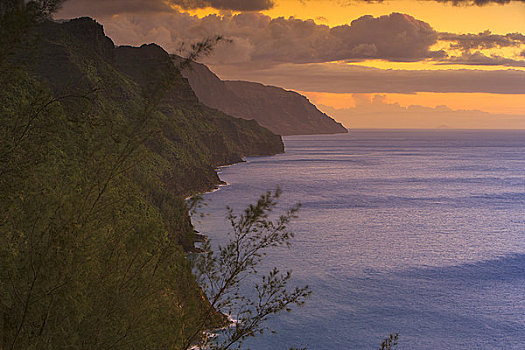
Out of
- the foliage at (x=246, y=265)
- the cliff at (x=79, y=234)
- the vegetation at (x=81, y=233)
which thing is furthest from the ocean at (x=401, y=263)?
the cliff at (x=79, y=234)

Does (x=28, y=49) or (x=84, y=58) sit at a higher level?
(x=84, y=58)

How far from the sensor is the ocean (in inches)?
1665

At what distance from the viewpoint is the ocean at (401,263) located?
139 ft

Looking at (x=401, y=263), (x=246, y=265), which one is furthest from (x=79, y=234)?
(x=401, y=263)

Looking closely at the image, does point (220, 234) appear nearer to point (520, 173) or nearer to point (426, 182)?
point (426, 182)

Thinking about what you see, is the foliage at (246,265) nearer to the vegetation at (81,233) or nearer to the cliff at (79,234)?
the vegetation at (81,233)

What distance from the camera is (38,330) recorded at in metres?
9.09

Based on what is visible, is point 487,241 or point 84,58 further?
point 84,58

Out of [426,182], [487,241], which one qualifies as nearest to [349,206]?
[487,241]

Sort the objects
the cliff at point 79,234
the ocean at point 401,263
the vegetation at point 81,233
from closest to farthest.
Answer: the vegetation at point 81,233 < the cliff at point 79,234 < the ocean at point 401,263

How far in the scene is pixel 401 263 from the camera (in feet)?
200

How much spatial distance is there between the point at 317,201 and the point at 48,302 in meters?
94.9

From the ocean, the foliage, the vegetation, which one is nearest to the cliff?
the vegetation

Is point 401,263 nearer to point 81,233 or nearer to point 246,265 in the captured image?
point 246,265
